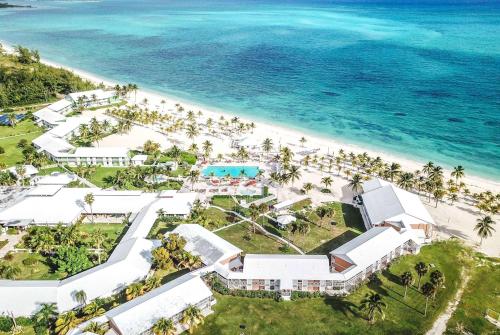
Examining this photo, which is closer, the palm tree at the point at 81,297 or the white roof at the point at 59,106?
the palm tree at the point at 81,297

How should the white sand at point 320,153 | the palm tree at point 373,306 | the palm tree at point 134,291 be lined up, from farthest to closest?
the white sand at point 320,153 → the palm tree at point 134,291 → the palm tree at point 373,306

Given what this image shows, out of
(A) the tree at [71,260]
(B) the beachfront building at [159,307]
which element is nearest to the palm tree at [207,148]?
(A) the tree at [71,260]

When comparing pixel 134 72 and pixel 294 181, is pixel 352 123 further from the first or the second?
pixel 134 72

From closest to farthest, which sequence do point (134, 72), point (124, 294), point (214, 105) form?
point (124, 294) → point (214, 105) → point (134, 72)

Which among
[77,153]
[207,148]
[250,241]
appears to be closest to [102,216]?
[77,153]

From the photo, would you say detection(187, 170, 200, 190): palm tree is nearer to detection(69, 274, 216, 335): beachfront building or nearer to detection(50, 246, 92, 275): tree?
detection(50, 246, 92, 275): tree

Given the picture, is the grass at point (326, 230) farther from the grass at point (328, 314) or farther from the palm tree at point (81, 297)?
the palm tree at point (81, 297)

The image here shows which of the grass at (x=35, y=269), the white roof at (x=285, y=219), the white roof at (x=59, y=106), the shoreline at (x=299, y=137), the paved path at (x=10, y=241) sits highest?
the white roof at (x=59, y=106)

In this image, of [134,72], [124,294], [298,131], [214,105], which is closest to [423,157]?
[298,131]
